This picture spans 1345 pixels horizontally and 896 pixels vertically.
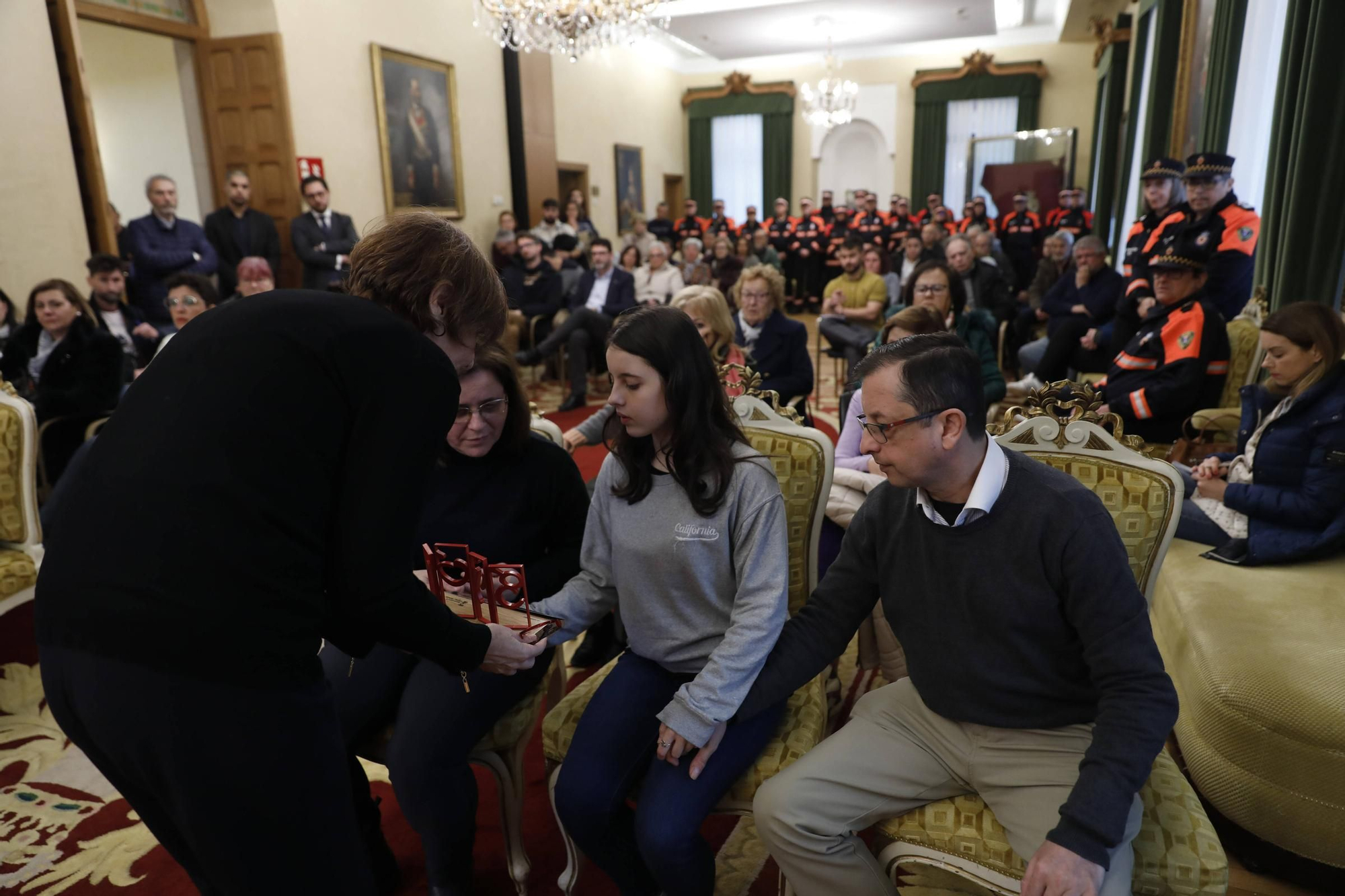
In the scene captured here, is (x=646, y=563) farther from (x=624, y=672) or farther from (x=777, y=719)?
(x=777, y=719)

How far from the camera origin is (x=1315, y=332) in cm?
234

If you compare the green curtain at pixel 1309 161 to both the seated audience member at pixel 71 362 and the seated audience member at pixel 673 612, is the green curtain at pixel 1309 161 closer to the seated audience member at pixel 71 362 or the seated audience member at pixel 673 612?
the seated audience member at pixel 673 612

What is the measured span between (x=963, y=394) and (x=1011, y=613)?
0.36 metres

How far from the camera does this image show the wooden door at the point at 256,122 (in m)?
6.82

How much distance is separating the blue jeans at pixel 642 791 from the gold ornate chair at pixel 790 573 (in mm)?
38

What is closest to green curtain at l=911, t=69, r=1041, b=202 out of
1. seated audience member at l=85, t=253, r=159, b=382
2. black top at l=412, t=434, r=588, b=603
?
seated audience member at l=85, t=253, r=159, b=382

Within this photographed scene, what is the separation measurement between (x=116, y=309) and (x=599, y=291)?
359 centimetres

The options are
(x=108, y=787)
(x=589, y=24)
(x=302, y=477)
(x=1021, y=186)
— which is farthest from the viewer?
(x=1021, y=186)

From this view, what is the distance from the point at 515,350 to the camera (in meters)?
7.57

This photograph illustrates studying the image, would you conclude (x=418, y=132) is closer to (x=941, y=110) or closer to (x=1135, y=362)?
(x=1135, y=362)

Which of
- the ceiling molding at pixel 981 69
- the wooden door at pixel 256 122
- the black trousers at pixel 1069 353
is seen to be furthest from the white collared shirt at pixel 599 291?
the ceiling molding at pixel 981 69

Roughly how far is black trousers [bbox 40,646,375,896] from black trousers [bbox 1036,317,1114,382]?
4.75 metres

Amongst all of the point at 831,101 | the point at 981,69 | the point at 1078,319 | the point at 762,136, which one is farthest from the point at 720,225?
the point at 1078,319

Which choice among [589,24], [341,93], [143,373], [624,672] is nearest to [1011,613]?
[624,672]
